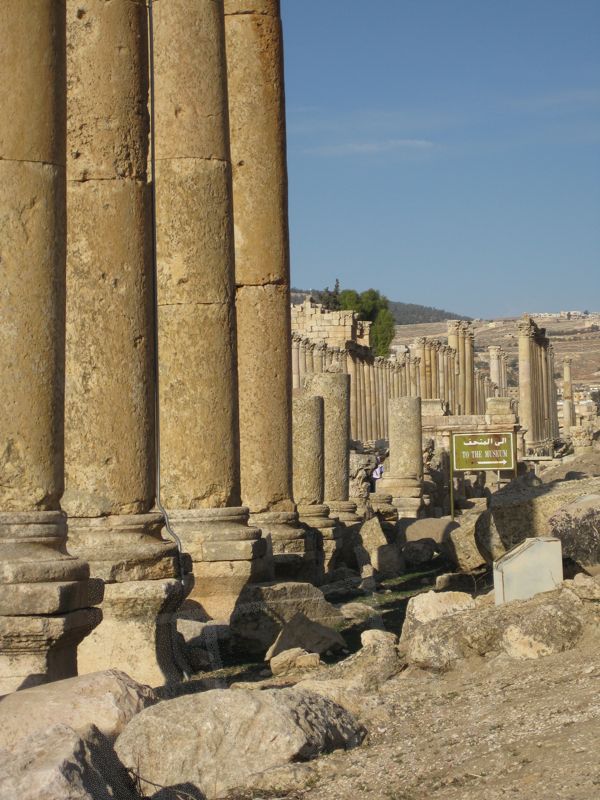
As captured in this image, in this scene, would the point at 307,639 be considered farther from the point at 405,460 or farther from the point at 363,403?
the point at 363,403

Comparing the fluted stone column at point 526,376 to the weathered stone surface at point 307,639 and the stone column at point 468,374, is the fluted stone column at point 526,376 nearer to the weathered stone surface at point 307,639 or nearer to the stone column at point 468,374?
the stone column at point 468,374

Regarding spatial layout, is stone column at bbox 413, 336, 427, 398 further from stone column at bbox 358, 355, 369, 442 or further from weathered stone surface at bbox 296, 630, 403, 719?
weathered stone surface at bbox 296, 630, 403, 719

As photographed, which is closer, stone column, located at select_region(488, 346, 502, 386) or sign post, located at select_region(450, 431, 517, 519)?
sign post, located at select_region(450, 431, 517, 519)

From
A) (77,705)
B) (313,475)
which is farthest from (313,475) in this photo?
(77,705)

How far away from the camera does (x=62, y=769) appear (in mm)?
5570

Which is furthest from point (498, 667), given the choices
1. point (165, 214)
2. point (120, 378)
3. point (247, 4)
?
point (247, 4)

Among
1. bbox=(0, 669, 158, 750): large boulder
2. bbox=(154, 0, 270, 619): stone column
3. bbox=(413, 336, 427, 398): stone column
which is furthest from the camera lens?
bbox=(413, 336, 427, 398): stone column

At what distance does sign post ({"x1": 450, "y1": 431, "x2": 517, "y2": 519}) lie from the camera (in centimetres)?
2364

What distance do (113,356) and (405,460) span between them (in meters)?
18.8

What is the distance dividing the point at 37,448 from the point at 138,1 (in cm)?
388

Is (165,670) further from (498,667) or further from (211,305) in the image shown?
(211,305)

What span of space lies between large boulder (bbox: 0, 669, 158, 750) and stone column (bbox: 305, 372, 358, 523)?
15.0m

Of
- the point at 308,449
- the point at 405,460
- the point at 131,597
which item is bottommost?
the point at 131,597

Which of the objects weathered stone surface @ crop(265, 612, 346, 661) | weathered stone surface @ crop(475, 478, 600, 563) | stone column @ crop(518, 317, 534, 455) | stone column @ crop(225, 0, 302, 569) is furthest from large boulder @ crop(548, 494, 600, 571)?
stone column @ crop(518, 317, 534, 455)
